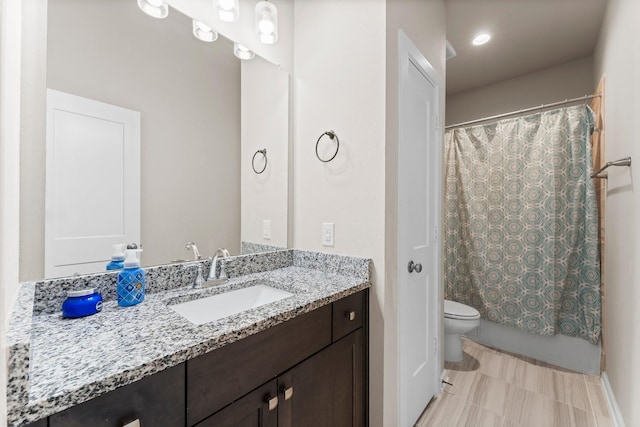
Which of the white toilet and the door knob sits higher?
the door knob

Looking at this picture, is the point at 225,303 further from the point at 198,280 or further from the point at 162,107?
the point at 162,107

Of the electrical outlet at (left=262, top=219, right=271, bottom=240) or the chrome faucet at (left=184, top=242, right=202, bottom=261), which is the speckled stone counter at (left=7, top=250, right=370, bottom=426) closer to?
the chrome faucet at (left=184, top=242, right=202, bottom=261)

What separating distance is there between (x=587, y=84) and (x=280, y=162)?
9.99ft

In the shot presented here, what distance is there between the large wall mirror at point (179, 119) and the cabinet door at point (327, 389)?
660mm

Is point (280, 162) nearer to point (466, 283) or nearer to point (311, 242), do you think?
point (311, 242)

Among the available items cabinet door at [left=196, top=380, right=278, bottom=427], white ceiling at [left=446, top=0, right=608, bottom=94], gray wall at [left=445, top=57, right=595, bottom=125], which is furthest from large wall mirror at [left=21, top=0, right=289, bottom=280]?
gray wall at [left=445, top=57, right=595, bottom=125]

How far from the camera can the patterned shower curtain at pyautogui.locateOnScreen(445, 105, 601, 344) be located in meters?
2.18

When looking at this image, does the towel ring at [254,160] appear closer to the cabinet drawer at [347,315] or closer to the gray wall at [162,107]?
the gray wall at [162,107]

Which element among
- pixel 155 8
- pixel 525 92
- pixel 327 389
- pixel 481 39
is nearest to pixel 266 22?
pixel 155 8

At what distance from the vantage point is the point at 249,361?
0.84 metres

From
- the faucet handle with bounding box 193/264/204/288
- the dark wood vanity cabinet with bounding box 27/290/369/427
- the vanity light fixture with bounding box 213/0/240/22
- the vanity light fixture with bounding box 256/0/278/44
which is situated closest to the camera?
the dark wood vanity cabinet with bounding box 27/290/369/427

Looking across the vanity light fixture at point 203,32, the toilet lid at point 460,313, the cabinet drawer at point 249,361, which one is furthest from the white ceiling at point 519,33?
the cabinet drawer at point 249,361

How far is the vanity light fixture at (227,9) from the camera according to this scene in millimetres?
1316

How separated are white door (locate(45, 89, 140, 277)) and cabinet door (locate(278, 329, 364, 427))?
2.58 ft
